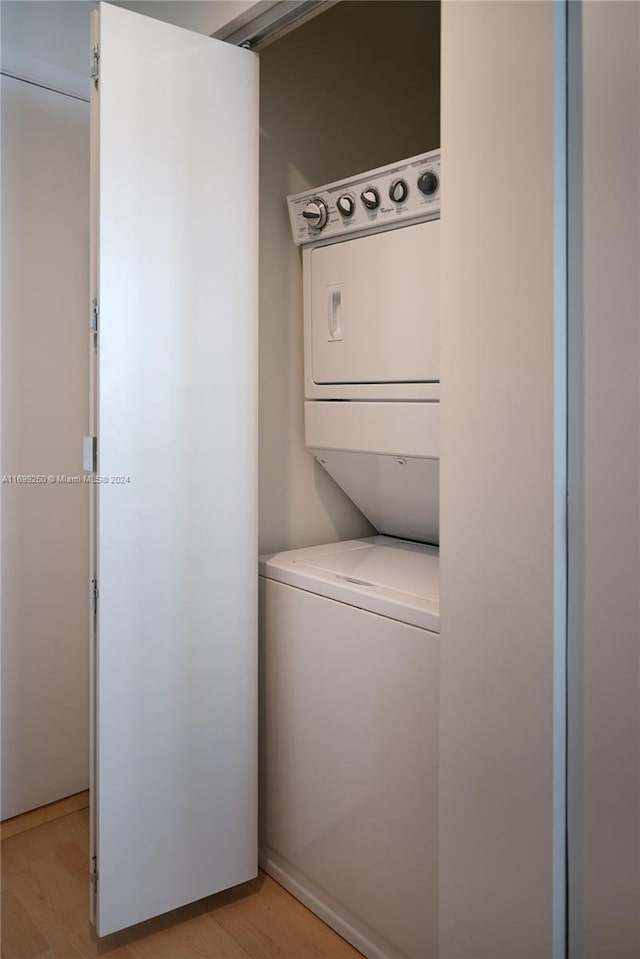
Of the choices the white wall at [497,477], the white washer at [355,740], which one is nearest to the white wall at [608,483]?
the white wall at [497,477]

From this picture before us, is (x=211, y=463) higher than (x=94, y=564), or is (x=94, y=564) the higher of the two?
(x=211, y=463)

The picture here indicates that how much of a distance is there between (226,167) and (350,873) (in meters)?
1.79

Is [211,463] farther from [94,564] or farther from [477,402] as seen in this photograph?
[477,402]

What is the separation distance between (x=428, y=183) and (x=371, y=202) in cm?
20

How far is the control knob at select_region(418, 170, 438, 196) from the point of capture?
1.85m

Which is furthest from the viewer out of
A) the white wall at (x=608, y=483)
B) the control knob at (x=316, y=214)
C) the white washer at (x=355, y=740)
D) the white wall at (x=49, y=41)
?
the white wall at (x=49, y=41)

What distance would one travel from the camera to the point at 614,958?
1.25 meters

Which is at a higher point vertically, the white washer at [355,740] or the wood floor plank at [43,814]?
the white washer at [355,740]

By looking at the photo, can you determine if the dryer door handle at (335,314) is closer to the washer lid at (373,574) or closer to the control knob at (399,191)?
the control knob at (399,191)

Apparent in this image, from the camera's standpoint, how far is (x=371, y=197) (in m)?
2.00

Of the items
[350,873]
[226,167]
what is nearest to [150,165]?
[226,167]

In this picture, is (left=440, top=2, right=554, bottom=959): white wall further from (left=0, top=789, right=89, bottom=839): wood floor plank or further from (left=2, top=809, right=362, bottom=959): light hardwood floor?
(left=0, top=789, right=89, bottom=839): wood floor plank

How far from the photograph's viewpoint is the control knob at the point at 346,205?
207 centimetres

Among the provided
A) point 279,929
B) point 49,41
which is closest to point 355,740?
point 279,929
